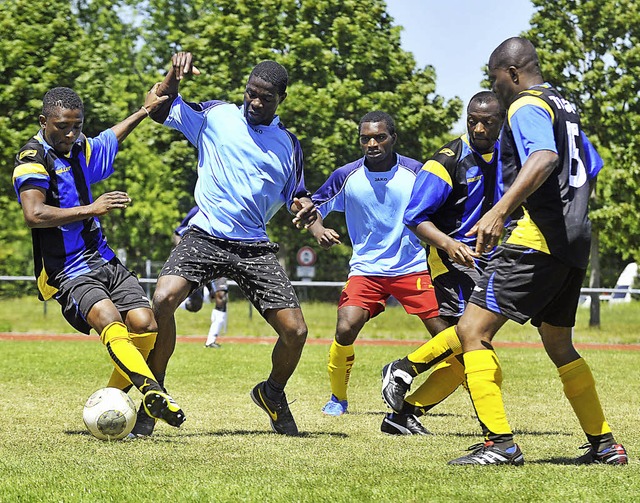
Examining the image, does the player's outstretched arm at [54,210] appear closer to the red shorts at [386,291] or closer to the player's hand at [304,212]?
the player's hand at [304,212]

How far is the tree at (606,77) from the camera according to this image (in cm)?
2966

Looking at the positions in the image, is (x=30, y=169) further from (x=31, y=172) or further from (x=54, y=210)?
(x=54, y=210)

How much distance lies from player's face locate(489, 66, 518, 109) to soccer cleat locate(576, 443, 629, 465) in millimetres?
2127

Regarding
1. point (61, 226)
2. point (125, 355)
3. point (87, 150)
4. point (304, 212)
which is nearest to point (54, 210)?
point (61, 226)

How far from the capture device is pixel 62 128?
23.5 feet

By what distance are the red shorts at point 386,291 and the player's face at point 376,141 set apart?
1.07 meters

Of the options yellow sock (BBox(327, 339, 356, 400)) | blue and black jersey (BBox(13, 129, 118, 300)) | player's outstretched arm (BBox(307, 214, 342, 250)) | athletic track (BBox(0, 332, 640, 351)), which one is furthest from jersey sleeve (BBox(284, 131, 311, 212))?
athletic track (BBox(0, 332, 640, 351))

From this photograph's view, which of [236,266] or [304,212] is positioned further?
[304,212]

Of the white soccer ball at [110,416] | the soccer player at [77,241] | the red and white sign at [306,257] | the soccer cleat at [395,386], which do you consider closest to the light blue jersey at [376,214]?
the soccer cleat at [395,386]

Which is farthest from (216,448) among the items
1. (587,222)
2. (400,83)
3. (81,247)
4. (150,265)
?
(400,83)

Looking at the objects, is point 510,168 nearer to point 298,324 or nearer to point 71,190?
point 298,324

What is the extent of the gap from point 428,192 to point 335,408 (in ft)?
8.75

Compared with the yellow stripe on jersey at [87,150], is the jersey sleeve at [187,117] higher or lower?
higher

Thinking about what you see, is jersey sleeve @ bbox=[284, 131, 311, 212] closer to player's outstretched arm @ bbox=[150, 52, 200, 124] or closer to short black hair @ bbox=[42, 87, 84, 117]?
player's outstretched arm @ bbox=[150, 52, 200, 124]
